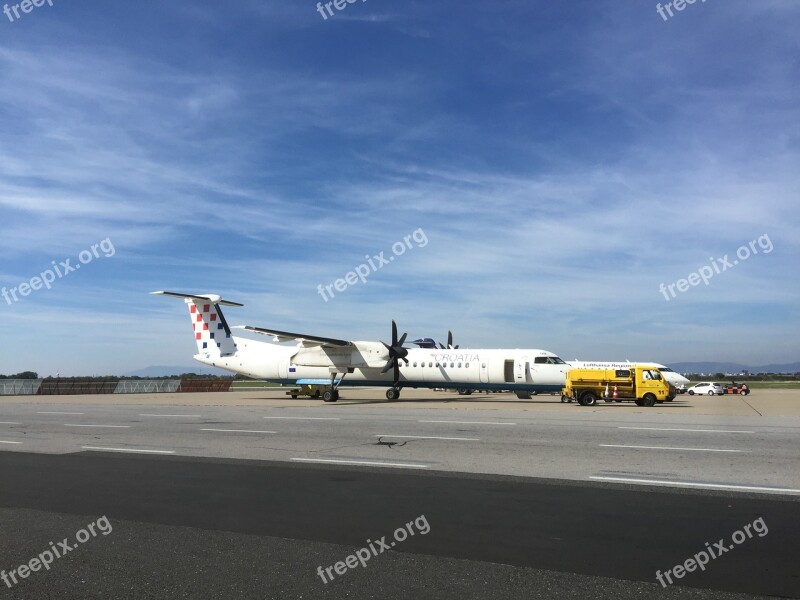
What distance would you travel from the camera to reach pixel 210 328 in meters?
44.1

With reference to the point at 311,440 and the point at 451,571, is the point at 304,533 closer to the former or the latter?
the point at 451,571

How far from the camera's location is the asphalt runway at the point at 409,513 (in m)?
5.48

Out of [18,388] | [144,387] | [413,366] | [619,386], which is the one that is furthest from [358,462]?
[18,388]

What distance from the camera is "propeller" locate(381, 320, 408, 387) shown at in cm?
3850

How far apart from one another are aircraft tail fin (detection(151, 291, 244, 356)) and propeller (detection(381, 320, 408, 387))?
12043 mm

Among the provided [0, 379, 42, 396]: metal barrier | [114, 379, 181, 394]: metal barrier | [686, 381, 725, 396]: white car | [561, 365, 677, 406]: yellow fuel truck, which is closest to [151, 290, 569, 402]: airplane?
[561, 365, 677, 406]: yellow fuel truck

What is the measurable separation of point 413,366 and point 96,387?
39.1 metres

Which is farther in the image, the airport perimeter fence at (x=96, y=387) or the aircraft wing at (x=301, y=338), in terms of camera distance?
the airport perimeter fence at (x=96, y=387)

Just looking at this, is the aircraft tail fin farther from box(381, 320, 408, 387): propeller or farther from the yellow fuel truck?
the yellow fuel truck

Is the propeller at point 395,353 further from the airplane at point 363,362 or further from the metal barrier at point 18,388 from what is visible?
the metal barrier at point 18,388

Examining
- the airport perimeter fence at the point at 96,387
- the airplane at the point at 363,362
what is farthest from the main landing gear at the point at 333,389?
the airport perimeter fence at the point at 96,387

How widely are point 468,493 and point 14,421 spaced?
68.7ft

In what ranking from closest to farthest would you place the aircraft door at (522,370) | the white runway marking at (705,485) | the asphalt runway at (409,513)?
the asphalt runway at (409,513)
the white runway marking at (705,485)
the aircraft door at (522,370)

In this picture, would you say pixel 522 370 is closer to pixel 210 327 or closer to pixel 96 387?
pixel 210 327
